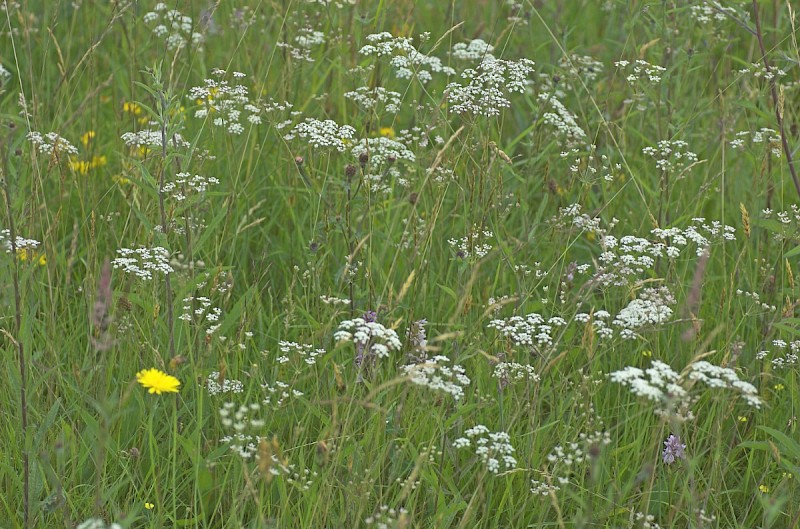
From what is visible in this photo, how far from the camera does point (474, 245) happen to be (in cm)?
289

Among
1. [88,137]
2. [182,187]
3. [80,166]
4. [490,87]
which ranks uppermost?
[490,87]

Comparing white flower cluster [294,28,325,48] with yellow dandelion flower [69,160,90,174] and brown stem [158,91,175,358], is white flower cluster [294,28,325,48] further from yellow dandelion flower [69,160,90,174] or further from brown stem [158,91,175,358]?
brown stem [158,91,175,358]

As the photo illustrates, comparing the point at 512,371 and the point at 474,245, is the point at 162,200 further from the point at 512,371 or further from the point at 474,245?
the point at 512,371

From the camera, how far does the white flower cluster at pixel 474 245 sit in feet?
9.18

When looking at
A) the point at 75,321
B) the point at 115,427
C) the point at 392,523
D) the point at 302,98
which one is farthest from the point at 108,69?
the point at 392,523

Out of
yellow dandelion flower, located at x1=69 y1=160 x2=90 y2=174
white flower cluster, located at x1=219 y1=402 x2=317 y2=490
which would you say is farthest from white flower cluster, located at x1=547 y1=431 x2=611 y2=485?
yellow dandelion flower, located at x1=69 y1=160 x2=90 y2=174

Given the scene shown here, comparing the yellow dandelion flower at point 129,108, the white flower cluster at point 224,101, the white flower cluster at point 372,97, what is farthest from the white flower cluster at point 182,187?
the yellow dandelion flower at point 129,108

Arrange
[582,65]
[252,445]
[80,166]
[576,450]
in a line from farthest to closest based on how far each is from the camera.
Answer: [582,65], [80,166], [252,445], [576,450]

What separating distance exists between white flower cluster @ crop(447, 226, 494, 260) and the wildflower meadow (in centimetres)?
2

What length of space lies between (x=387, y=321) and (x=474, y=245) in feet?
1.30

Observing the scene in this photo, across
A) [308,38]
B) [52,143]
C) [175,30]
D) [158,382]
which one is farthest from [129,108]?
[158,382]

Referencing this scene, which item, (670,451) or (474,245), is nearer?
(670,451)

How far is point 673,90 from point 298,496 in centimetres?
255

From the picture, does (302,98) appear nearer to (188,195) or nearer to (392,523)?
(188,195)
